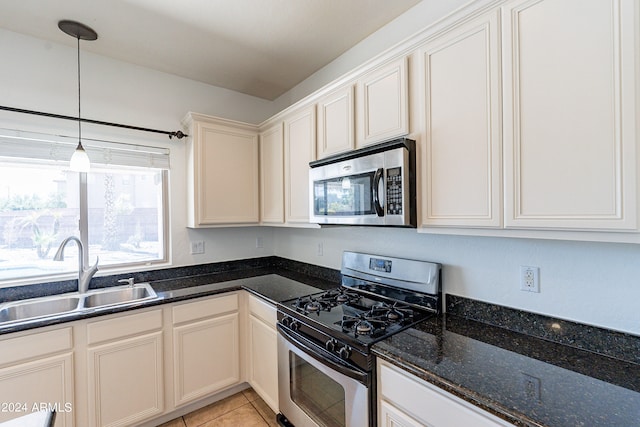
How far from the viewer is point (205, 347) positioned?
85.3 inches

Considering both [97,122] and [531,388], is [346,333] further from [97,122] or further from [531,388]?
[97,122]

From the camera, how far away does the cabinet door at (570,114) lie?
0.88m

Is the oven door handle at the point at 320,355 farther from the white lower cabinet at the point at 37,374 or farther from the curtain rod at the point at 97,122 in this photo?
the curtain rod at the point at 97,122

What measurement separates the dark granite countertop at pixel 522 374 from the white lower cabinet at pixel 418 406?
46mm

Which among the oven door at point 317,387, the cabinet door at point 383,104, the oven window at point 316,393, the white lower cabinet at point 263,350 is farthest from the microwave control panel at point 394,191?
the white lower cabinet at point 263,350

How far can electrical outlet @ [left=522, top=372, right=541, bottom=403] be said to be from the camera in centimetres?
90

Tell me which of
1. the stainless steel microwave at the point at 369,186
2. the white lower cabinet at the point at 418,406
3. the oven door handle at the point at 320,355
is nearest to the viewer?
the white lower cabinet at the point at 418,406

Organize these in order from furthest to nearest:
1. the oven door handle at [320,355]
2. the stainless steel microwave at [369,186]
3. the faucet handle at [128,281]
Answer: the faucet handle at [128,281], the stainless steel microwave at [369,186], the oven door handle at [320,355]

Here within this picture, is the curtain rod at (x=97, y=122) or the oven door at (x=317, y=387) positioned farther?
the curtain rod at (x=97, y=122)

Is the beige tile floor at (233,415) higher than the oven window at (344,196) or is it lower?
lower

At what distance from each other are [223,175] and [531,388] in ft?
7.87

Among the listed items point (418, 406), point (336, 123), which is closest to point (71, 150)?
point (336, 123)

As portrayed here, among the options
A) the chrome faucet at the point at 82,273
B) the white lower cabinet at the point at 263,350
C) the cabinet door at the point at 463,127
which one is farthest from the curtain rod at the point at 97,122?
the cabinet door at the point at 463,127

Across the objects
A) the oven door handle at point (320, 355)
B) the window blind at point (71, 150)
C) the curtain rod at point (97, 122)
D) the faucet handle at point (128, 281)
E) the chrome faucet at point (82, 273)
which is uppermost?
the curtain rod at point (97, 122)
